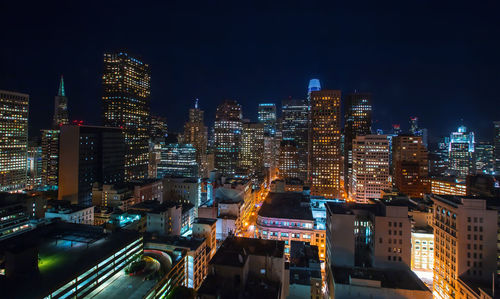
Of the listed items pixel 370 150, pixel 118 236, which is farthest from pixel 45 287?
pixel 370 150

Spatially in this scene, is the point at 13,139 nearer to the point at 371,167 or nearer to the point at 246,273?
the point at 246,273

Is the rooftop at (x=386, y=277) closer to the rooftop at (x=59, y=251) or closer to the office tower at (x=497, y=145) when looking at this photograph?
the rooftop at (x=59, y=251)

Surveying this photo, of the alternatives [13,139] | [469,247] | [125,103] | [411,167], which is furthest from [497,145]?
[13,139]

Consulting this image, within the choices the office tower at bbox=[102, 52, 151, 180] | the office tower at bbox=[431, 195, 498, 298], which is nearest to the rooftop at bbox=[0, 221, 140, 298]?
the office tower at bbox=[431, 195, 498, 298]

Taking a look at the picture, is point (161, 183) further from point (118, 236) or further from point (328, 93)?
point (328, 93)

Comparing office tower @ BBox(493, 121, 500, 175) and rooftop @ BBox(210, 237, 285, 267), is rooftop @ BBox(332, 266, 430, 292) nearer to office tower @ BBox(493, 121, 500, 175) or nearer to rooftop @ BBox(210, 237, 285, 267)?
rooftop @ BBox(210, 237, 285, 267)

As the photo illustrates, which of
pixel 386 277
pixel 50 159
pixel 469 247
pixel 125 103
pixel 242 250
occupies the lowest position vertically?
pixel 386 277
